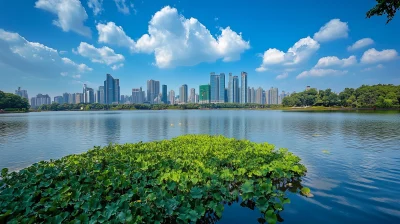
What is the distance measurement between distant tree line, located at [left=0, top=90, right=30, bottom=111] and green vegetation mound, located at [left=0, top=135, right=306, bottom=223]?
119965mm

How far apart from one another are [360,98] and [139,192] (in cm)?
11779

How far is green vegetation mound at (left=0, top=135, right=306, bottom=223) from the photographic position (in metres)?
5.11

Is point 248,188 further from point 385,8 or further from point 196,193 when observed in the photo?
point 385,8

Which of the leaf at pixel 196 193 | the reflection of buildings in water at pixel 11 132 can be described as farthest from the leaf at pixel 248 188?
the reflection of buildings in water at pixel 11 132

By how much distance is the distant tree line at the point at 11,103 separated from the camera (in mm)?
99250

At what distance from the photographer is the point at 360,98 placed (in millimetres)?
99000

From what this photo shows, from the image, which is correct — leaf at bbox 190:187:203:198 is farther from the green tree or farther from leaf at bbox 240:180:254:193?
the green tree

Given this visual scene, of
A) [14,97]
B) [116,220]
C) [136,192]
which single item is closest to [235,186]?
[136,192]

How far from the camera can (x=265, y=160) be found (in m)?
10.7

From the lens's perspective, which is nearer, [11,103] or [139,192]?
[139,192]

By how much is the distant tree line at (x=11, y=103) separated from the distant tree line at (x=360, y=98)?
480 feet

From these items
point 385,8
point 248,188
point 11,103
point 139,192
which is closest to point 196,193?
point 139,192

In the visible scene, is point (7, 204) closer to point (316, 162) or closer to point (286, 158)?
point (286, 158)

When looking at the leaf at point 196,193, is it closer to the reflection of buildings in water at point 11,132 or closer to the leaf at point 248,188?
the leaf at point 248,188
